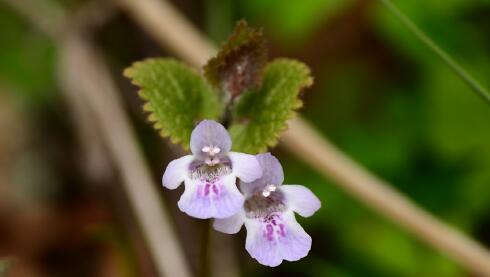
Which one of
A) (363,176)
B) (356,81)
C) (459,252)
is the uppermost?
(356,81)

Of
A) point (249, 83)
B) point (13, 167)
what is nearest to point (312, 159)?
point (249, 83)

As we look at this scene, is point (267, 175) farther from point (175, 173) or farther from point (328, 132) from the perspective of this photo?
point (328, 132)

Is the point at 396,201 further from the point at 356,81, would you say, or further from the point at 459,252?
the point at 356,81

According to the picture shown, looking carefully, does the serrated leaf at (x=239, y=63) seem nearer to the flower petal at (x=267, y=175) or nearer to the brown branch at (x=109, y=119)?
the flower petal at (x=267, y=175)

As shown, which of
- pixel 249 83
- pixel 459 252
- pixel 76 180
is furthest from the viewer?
pixel 76 180

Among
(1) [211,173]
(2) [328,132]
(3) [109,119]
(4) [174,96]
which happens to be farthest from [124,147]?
(1) [211,173]

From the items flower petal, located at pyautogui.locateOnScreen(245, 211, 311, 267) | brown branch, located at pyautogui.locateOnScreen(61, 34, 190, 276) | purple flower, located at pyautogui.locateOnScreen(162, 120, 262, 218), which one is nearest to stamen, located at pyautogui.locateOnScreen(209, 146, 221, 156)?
purple flower, located at pyautogui.locateOnScreen(162, 120, 262, 218)

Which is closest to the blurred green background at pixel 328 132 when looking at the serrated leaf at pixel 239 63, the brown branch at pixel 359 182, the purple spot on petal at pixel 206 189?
the brown branch at pixel 359 182

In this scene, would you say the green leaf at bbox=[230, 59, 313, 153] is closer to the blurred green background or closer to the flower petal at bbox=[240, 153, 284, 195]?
the flower petal at bbox=[240, 153, 284, 195]
